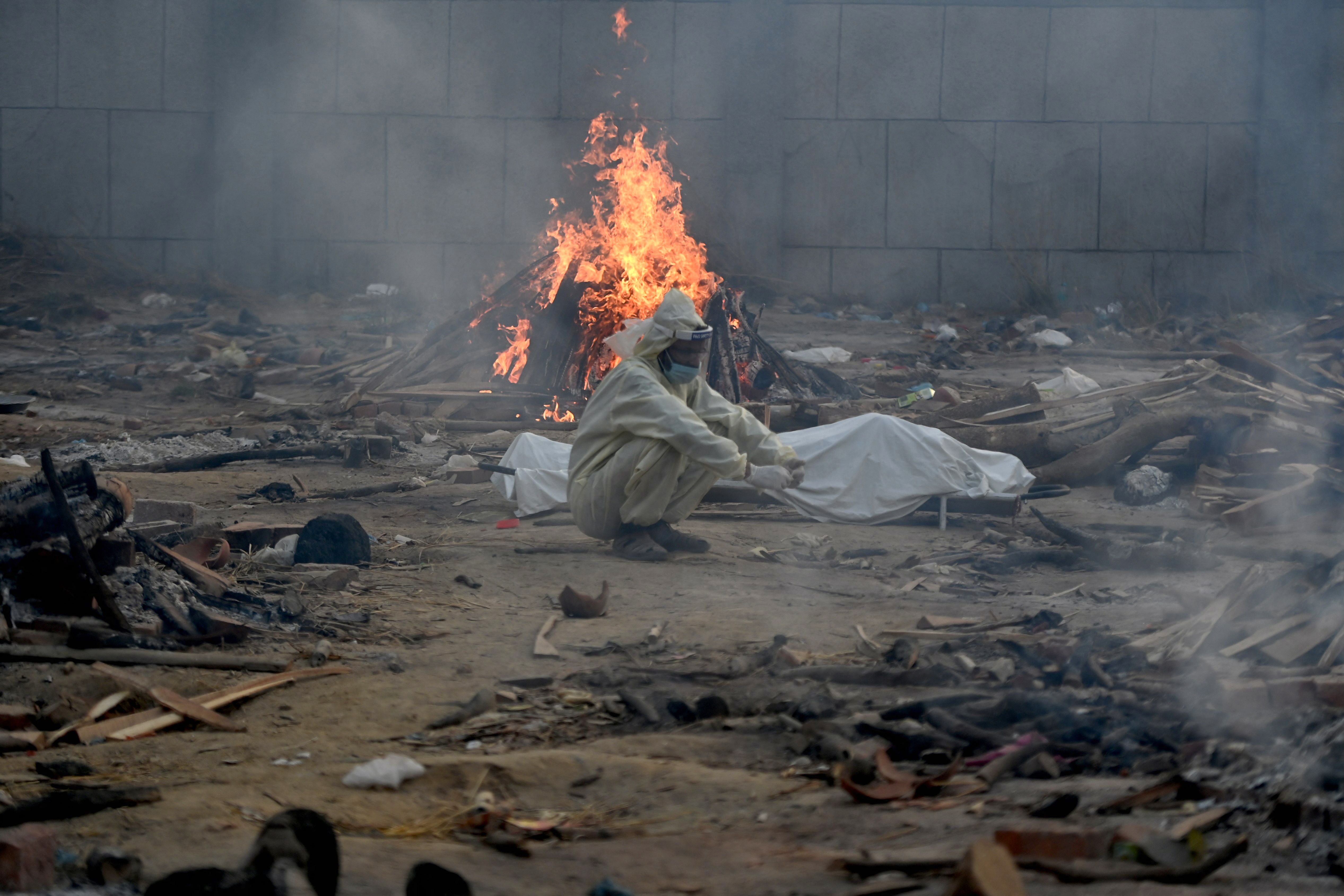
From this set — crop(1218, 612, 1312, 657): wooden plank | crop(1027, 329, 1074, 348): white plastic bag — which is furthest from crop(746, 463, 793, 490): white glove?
crop(1027, 329, 1074, 348): white plastic bag

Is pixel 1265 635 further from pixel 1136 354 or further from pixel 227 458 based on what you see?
pixel 1136 354

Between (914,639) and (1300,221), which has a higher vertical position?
(1300,221)

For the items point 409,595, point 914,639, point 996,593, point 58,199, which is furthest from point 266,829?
point 58,199

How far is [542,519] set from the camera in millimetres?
6656

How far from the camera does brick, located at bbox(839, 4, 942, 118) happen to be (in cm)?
1500

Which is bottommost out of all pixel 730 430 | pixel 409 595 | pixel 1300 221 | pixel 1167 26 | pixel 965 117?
pixel 409 595

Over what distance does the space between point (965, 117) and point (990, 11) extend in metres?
1.38

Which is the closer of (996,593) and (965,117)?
(996,593)

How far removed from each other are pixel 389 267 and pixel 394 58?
9.29ft

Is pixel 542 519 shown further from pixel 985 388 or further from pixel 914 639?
pixel 985 388

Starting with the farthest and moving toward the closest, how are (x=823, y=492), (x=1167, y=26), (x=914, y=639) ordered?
(x=1167, y=26) → (x=823, y=492) → (x=914, y=639)

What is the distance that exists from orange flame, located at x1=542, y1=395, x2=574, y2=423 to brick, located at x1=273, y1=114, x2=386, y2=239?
7178 millimetres

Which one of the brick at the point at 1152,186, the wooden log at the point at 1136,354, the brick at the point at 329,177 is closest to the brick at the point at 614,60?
the brick at the point at 329,177

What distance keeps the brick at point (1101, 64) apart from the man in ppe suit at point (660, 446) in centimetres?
1120
